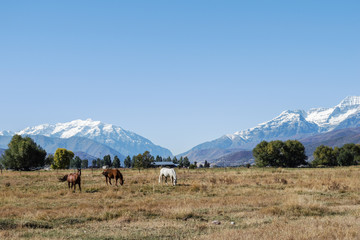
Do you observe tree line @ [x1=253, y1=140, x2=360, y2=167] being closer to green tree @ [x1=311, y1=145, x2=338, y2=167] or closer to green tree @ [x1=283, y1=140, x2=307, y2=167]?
green tree @ [x1=283, y1=140, x2=307, y2=167]

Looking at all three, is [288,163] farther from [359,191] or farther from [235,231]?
[235,231]

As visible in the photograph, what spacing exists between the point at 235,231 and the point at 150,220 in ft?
16.4

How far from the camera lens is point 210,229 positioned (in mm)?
16141

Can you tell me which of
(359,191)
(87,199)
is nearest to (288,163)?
(359,191)

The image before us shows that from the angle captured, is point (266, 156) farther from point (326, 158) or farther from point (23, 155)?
point (23, 155)

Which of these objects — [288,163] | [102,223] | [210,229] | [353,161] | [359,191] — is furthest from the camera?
[353,161]

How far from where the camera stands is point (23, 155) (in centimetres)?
12088

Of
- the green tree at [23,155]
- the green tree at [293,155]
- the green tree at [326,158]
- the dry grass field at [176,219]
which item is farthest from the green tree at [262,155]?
the dry grass field at [176,219]

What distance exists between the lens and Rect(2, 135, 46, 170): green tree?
12094 cm

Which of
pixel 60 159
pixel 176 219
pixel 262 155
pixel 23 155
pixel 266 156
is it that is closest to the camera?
pixel 176 219

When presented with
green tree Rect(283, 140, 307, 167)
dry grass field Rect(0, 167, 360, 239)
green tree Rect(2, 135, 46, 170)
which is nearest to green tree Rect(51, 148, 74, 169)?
green tree Rect(2, 135, 46, 170)

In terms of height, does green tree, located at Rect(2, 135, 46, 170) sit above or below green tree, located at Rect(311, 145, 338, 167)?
above

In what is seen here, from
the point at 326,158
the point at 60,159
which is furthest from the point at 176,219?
the point at 326,158

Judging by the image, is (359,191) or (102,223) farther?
(359,191)
